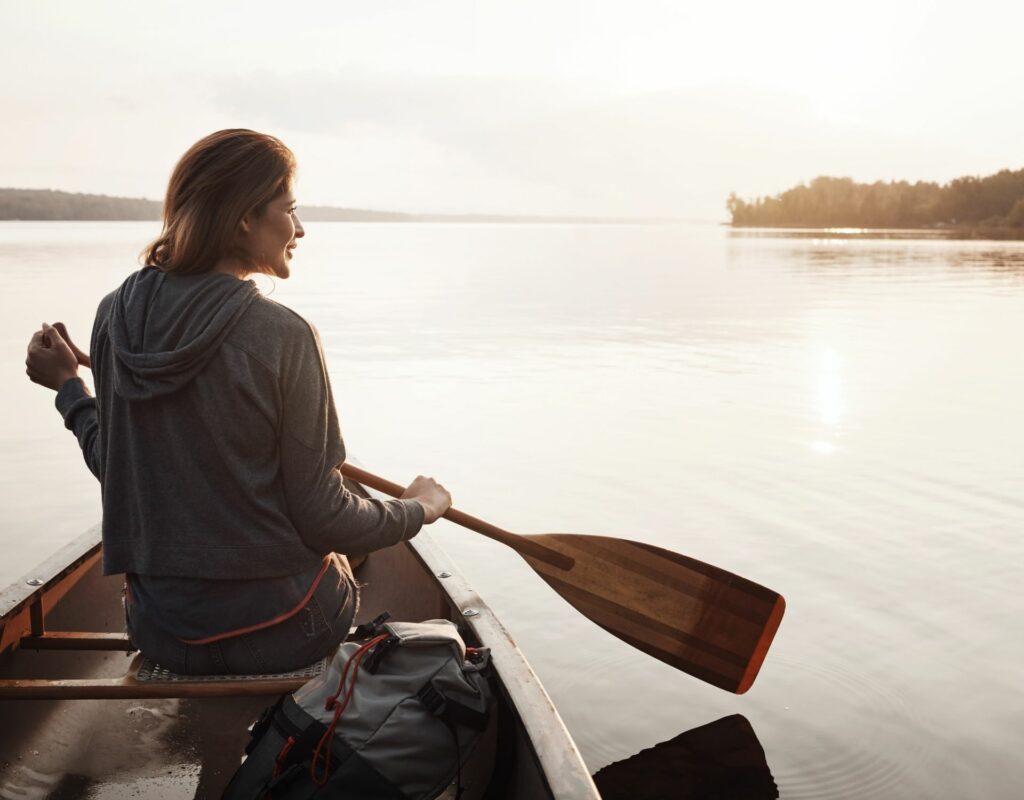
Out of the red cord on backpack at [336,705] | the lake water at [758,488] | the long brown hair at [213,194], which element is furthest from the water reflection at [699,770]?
the long brown hair at [213,194]

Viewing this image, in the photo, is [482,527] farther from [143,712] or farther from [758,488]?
[758,488]

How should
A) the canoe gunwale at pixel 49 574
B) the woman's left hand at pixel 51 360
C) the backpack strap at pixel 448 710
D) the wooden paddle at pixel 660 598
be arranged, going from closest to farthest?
the backpack strap at pixel 448 710 → the woman's left hand at pixel 51 360 → the canoe gunwale at pixel 49 574 → the wooden paddle at pixel 660 598

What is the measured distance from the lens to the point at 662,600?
3.72m

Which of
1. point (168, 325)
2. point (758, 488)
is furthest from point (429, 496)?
point (758, 488)

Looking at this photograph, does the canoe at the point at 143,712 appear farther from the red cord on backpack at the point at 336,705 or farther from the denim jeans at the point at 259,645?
the red cord on backpack at the point at 336,705

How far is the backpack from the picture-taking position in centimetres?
218

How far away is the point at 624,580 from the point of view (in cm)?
372

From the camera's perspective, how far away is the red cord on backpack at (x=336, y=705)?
216cm

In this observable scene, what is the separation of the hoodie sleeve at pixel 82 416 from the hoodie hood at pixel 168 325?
359 mm

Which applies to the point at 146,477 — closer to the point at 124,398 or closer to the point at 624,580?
the point at 124,398

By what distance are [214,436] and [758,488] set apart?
5885 millimetres

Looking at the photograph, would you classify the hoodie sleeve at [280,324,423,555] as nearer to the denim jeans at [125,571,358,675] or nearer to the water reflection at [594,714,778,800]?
the denim jeans at [125,571,358,675]

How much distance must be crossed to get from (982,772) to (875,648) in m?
1.11

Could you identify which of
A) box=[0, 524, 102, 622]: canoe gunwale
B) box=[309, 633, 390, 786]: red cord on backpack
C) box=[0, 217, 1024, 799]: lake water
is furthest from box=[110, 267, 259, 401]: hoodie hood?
box=[0, 217, 1024, 799]: lake water
